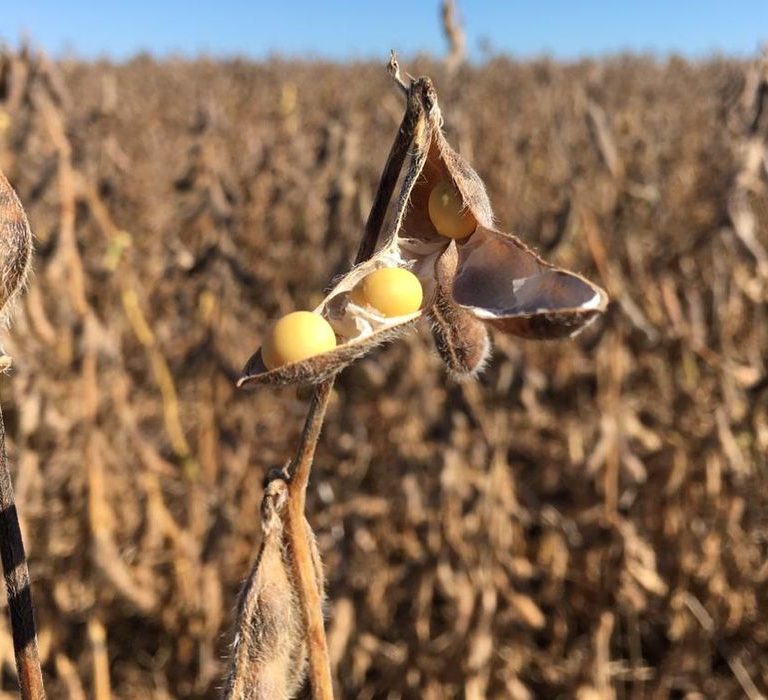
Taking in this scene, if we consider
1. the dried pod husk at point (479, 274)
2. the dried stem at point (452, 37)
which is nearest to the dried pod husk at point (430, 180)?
the dried pod husk at point (479, 274)

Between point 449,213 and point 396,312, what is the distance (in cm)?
10

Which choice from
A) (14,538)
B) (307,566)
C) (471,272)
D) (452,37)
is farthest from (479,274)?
(452,37)

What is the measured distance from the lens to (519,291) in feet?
1.97

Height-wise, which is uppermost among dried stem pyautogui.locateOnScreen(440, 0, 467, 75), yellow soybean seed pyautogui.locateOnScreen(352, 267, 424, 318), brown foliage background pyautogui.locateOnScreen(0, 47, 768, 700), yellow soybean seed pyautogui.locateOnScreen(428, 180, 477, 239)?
dried stem pyautogui.locateOnScreen(440, 0, 467, 75)

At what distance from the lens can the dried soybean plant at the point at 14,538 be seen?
1.72 feet

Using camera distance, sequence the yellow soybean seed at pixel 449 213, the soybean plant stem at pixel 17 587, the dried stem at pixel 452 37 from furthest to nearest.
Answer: the dried stem at pixel 452 37, the yellow soybean seed at pixel 449 213, the soybean plant stem at pixel 17 587

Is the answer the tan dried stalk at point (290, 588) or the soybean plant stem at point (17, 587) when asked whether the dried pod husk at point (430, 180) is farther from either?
the soybean plant stem at point (17, 587)

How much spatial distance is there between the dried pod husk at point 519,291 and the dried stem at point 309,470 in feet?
0.26

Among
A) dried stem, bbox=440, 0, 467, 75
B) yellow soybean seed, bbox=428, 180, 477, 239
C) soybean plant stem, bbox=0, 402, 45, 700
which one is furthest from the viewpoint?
dried stem, bbox=440, 0, 467, 75

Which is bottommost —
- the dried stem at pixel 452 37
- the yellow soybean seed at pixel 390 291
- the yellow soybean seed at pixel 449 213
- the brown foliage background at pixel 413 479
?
the brown foliage background at pixel 413 479

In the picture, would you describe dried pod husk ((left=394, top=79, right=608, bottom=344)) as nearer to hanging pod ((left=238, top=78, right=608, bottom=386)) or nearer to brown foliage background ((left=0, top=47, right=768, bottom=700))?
hanging pod ((left=238, top=78, right=608, bottom=386))

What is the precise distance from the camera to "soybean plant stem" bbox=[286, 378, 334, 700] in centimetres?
59

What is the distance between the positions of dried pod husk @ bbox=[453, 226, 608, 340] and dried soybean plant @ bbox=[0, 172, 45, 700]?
30 cm

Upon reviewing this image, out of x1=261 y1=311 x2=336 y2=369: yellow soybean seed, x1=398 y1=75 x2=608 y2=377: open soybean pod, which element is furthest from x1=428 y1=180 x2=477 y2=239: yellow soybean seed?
x1=261 y1=311 x2=336 y2=369: yellow soybean seed
